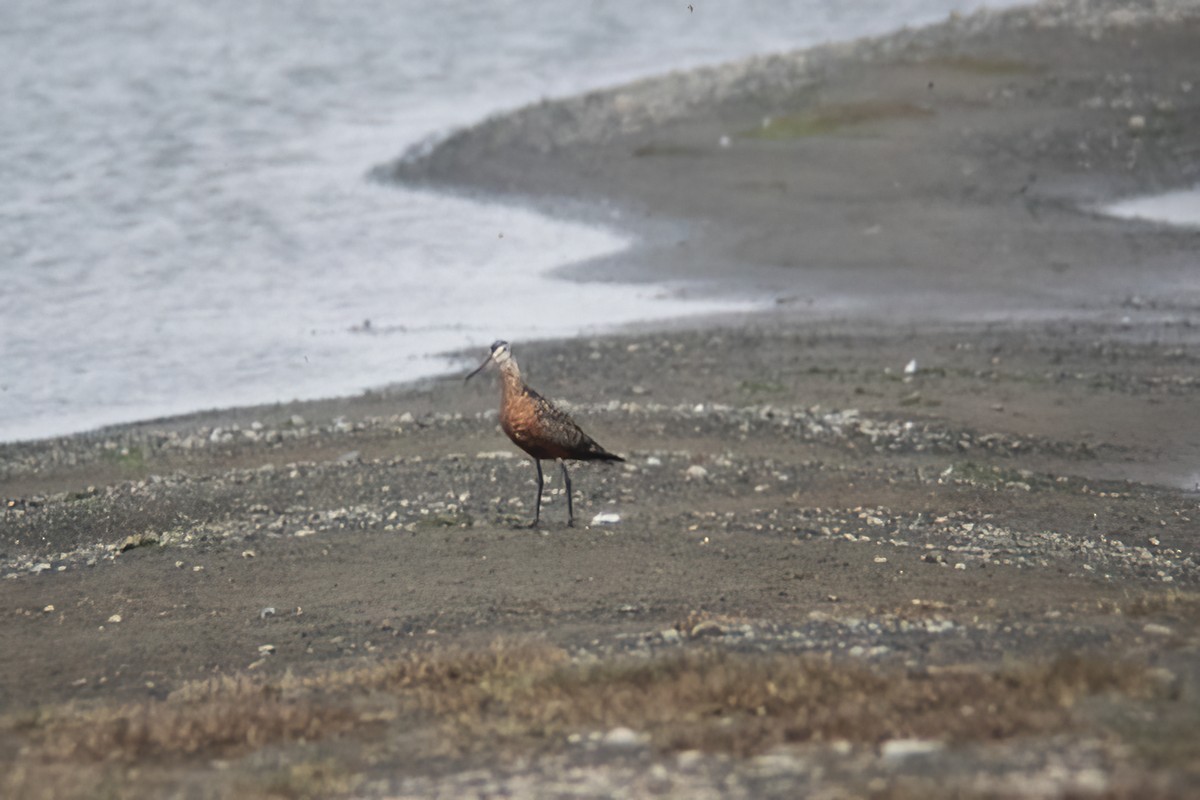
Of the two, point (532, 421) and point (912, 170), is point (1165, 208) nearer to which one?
point (912, 170)

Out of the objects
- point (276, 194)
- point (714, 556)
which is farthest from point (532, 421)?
point (276, 194)

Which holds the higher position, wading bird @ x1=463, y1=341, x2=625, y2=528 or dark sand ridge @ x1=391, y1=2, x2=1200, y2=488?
dark sand ridge @ x1=391, y1=2, x2=1200, y2=488

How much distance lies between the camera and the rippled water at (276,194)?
800 inches

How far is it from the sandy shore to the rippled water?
1.93m

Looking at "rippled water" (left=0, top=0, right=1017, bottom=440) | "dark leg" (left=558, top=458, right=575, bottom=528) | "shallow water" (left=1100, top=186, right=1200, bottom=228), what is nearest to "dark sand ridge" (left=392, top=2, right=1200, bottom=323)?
"shallow water" (left=1100, top=186, right=1200, bottom=228)

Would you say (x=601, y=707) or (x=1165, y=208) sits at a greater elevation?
(x=1165, y=208)

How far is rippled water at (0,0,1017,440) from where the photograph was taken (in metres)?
20.3

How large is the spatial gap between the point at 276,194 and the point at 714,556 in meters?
21.7

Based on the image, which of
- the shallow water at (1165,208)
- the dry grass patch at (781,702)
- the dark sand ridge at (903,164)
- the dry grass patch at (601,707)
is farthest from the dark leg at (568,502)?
the shallow water at (1165,208)

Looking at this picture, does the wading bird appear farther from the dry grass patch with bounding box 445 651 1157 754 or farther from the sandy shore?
the dry grass patch with bounding box 445 651 1157 754

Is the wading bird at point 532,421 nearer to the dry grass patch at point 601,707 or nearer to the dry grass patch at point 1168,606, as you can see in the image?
the dry grass patch at point 601,707

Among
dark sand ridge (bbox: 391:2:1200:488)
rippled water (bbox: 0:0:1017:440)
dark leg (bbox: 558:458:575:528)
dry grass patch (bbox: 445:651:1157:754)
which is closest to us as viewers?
dry grass patch (bbox: 445:651:1157:754)

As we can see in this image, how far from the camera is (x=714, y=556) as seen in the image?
11.3 metres

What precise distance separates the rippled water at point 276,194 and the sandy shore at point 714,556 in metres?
1.93
